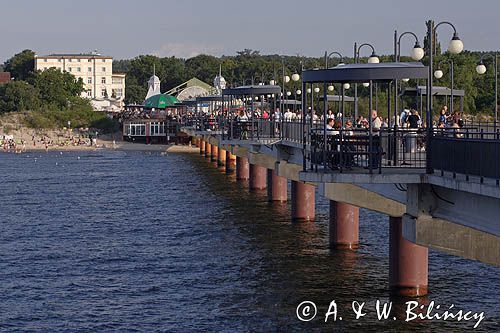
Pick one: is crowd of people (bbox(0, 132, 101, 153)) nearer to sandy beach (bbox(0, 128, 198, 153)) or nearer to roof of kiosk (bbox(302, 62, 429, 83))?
sandy beach (bbox(0, 128, 198, 153))

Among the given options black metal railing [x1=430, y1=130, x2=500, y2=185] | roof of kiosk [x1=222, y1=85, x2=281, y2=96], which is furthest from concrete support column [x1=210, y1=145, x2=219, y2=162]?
black metal railing [x1=430, y1=130, x2=500, y2=185]

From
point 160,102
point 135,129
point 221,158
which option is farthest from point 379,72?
point 160,102

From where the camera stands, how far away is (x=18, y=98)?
544 ft

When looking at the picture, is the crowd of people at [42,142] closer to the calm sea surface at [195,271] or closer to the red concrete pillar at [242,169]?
the red concrete pillar at [242,169]

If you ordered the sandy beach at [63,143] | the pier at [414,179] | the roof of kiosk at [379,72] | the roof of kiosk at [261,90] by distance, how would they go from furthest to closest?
1. the sandy beach at [63,143]
2. the roof of kiosk at [261,90]
3. the roof of kiosk at [379,72]
4. the pier at [414,179]

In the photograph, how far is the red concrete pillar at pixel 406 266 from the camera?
96.3 ft

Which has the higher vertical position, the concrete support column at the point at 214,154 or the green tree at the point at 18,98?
the green tree at the point at 18,98

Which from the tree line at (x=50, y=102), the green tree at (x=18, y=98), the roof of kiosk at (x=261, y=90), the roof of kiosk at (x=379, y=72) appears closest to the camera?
the roof of kiosk at (x=379, y=72)

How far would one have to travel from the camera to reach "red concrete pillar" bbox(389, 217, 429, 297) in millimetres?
29359

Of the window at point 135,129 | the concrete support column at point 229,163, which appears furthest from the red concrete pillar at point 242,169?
the window at point 135,129

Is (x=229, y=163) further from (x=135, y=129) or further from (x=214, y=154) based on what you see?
(x=135, y=129)

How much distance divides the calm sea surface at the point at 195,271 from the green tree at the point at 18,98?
104134 millimetres

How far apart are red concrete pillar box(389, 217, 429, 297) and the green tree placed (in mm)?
138497

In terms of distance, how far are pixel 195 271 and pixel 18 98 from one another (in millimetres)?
133817
